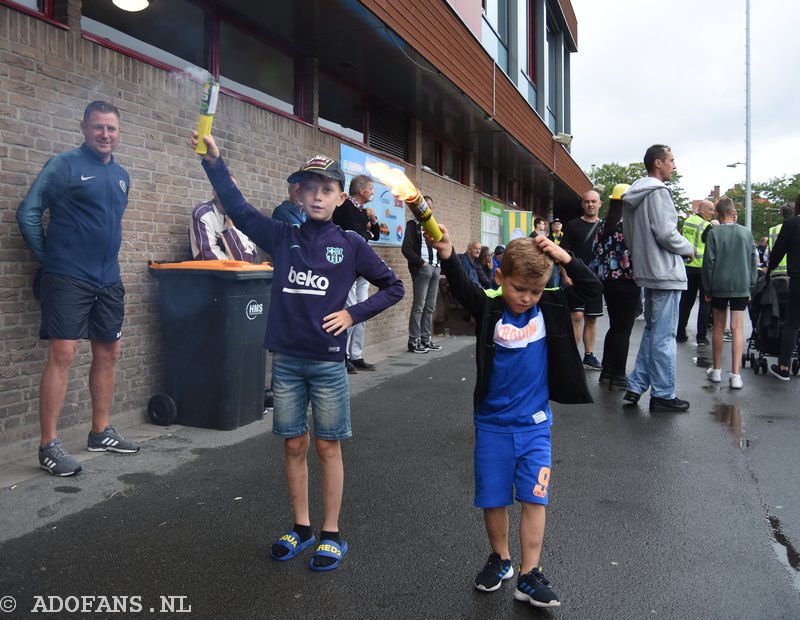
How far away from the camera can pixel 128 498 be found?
13.1 feet

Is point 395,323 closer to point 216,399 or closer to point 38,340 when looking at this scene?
point 216,399

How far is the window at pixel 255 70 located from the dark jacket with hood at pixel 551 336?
5008mm

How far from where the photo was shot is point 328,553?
10.3 ft

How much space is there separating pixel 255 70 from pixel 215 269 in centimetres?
320

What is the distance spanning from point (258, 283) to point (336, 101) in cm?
464

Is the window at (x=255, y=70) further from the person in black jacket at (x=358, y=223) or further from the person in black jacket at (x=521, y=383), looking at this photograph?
the person in black jacket at (x=521, y=383)

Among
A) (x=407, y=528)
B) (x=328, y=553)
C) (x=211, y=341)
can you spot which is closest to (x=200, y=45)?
(x=211, y=341)

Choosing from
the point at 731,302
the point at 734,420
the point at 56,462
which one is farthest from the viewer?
the point at 731,302

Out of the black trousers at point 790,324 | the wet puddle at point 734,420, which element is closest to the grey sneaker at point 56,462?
the wet puddle at point 734,420

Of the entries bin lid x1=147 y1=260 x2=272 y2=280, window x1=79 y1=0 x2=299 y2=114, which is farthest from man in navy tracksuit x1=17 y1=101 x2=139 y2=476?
window x1=79 y1=0 x2=299 y2=114

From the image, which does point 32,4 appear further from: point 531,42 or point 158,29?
point 531,42

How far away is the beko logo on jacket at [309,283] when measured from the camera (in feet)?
10.3

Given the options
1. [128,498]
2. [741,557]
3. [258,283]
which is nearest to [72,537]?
[128,498]

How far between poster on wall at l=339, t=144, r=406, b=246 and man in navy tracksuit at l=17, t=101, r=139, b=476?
15.4 feet
